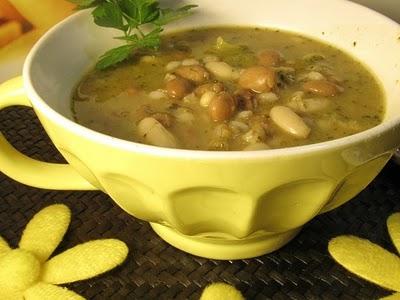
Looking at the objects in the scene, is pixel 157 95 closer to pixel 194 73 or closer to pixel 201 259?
pixel 194 73

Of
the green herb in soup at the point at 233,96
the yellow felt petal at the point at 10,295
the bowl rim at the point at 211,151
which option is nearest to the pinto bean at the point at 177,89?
the green herb in soup at the point at 233,96

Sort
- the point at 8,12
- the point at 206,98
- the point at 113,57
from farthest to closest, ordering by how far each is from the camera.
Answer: the point at 8,12 → the point at 113,57 → the point at 206,98

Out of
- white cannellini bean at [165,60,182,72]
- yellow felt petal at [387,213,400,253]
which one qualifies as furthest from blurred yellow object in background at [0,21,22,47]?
yellow felt petal at [387,213,400,253]

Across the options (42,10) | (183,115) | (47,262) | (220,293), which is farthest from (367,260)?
(42,10)

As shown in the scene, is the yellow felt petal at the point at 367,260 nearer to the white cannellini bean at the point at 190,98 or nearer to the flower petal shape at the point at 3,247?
the white cannellini bean at the point at 190,98

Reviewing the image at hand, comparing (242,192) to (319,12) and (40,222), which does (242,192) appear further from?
(319,12)

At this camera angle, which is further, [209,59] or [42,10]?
[42,10]
